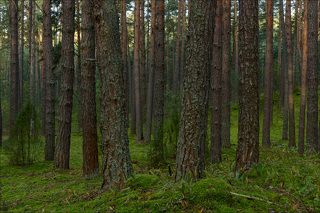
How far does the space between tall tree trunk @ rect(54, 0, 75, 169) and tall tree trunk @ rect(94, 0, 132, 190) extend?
15.9 ft

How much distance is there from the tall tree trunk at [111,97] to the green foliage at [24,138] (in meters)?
6.63

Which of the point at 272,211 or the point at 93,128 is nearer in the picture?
the point at 272,211

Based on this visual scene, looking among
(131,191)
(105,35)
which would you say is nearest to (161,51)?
(105,35)

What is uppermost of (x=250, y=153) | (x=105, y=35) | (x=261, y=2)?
(x=261, y=2)

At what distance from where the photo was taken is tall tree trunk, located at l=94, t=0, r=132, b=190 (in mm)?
5977

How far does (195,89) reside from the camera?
5.46m

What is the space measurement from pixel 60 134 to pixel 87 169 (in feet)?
7.29

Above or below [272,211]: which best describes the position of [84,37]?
above

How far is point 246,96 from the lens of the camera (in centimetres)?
742

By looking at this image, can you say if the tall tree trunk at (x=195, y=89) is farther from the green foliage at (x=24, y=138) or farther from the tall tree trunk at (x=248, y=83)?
the green foliage at (x=24, y=138)

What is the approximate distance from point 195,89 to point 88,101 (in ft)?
14.1

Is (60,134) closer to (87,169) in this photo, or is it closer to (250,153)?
(87,169)

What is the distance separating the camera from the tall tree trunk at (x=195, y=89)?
5445 millimetres

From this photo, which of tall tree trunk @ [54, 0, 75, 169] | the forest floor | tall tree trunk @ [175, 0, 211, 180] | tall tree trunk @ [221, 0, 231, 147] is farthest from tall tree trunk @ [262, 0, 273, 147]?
tall tree trunk @ [175, 0, 211, 180]
